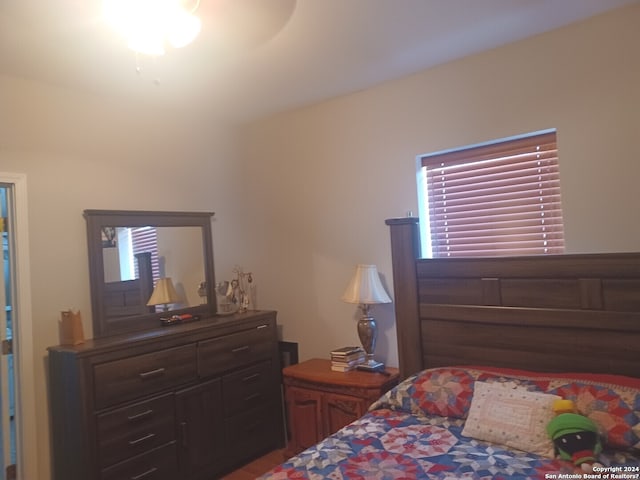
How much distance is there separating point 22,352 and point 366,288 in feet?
6.51

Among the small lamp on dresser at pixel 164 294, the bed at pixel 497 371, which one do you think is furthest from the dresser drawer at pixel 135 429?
the bed at pixel 497 371

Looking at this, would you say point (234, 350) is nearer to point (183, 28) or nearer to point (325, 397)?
Result: point (325, 397)

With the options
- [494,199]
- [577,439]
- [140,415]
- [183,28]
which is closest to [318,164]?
[494,199]

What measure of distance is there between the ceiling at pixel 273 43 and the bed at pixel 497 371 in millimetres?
989

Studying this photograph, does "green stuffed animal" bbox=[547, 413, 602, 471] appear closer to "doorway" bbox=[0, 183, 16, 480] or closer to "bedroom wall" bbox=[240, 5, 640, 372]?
"bedroom wall" bbox=[240, 5, 640, 372]

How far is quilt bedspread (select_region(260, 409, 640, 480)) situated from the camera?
1.71 m

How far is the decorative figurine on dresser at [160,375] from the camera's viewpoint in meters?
2.48

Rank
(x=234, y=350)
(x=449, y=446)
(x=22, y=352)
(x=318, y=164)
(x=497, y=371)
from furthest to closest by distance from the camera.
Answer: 1. (x=318, y=164)
2. (x=234, y=350)
3. (x=22, y=352)
4. (x=497, y=371)
5. (x=449, y=446)

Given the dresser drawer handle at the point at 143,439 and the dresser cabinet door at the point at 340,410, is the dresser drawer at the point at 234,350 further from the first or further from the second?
the dresser cabinet door at the point at 340,410

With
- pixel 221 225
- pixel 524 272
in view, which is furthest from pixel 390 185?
pixel 221 225

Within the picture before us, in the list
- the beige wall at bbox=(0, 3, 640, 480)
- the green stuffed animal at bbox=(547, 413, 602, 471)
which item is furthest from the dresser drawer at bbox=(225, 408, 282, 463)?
the green stuffed animal at bbox=(547, 413, 602, 471)

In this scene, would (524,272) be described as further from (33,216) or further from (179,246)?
(33,216)

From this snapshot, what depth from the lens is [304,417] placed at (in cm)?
299

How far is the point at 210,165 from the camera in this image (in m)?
3.71
